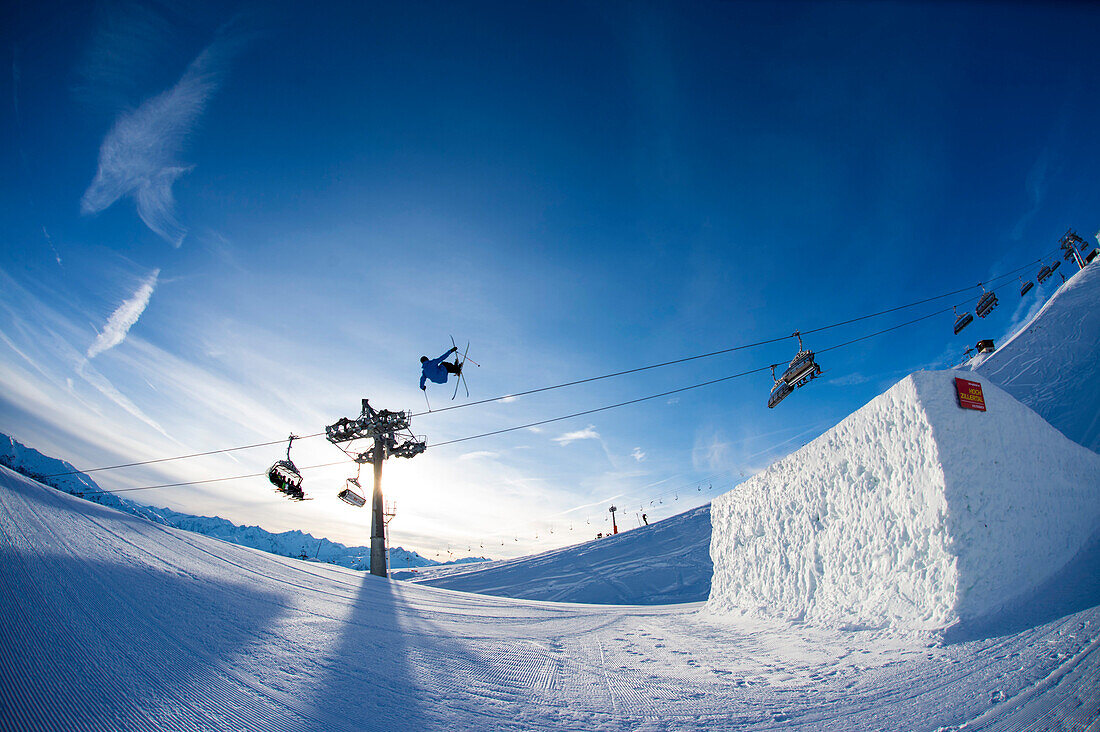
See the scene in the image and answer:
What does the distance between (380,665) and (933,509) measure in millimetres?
8544

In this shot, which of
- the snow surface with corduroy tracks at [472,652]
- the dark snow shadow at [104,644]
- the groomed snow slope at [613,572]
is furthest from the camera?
the groomed snow slope at [613,572]

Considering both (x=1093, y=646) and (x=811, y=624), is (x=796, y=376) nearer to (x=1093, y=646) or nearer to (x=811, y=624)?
(x=811, y=624)

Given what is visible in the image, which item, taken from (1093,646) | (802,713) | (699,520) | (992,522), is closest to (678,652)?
(802,713)

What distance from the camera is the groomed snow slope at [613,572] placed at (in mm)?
23266

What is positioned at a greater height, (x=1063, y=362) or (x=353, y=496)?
(x=1063, y=362)

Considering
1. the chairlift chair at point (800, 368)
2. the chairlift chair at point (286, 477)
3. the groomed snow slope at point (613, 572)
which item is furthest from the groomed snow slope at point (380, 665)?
the groomed snow slope at point (613, 572)

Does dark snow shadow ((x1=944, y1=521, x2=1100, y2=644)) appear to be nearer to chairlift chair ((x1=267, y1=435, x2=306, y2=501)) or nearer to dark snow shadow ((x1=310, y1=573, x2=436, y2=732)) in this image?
dark snow shadow ((x1=310, y1=573, x2=436, y2=732))

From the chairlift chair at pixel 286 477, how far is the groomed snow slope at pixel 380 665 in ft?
30.2

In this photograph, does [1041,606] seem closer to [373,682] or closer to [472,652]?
[472,652]

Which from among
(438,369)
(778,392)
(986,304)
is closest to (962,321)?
(986,304)

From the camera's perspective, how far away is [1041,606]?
5.88 meters

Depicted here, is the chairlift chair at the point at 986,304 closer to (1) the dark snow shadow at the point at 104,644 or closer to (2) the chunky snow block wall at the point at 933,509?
(2) the chunky snow block wall at the point at 933,509

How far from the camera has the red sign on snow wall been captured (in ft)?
23.2

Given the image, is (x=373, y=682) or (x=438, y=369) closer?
(x=373, y=682)
